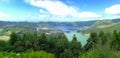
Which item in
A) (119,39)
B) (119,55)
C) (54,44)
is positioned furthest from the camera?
(54,44)

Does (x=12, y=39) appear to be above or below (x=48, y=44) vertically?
above

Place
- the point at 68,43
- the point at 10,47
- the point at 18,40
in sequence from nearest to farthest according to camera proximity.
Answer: the point at 10,47, the point at 18,40, the point at 68,43

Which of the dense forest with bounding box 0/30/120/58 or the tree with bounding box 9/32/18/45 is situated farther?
the tree with bounding box 9/32/18/45

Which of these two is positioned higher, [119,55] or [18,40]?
[119,55]

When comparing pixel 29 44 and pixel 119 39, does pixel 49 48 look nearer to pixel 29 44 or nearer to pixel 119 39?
pixel 29 44

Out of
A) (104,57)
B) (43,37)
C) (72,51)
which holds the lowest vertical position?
(72,51)

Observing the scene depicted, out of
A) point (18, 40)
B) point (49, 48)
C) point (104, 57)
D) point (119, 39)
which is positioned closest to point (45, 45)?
point (49, 48)

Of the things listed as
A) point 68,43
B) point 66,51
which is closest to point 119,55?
point 66,51

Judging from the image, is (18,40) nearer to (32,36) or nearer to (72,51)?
(32,36)

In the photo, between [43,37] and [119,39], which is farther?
[43,37]

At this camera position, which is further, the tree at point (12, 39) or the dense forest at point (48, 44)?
the tree at point (12, 39)

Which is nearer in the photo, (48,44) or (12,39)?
(12,39)
